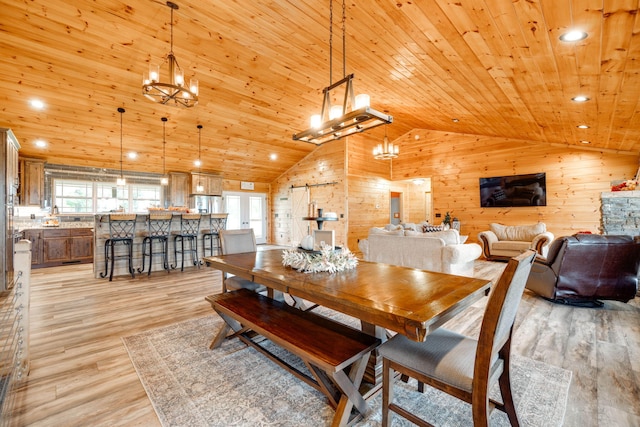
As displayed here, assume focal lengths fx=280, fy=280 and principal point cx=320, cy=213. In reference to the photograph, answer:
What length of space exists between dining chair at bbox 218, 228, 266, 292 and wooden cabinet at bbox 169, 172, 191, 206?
5.84 m

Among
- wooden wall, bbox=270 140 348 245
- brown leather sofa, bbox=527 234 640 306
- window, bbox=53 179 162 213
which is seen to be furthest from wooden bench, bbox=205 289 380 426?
window, bbox=53 179 162 213

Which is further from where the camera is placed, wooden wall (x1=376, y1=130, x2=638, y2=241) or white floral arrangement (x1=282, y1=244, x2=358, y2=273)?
wooden wall (x1=376, y1=130, x2=638, y2=241)

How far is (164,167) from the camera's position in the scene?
7949mm

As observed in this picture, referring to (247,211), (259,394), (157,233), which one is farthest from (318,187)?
(259,394)

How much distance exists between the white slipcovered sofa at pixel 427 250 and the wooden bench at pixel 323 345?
3.12m

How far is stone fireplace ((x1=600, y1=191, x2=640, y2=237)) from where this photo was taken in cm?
430

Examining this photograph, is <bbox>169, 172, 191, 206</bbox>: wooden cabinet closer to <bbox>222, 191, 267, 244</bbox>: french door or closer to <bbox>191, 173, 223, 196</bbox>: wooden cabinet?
<bbox>191, 173, 223, 196</bbox>: wooden cabinet

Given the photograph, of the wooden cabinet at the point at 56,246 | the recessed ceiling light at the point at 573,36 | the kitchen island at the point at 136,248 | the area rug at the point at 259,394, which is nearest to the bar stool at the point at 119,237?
the kitchen island at the point at 136,248

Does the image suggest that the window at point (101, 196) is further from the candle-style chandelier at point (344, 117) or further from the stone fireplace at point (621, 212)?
the stone fireplace at point (621, 212)

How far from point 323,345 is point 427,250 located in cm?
351

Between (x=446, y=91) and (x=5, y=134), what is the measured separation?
6623mm

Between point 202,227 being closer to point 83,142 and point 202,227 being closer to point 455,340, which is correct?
point 83,142

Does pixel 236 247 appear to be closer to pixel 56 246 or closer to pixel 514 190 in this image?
pixel 56 246

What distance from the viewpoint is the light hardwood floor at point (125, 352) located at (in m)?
1.72
